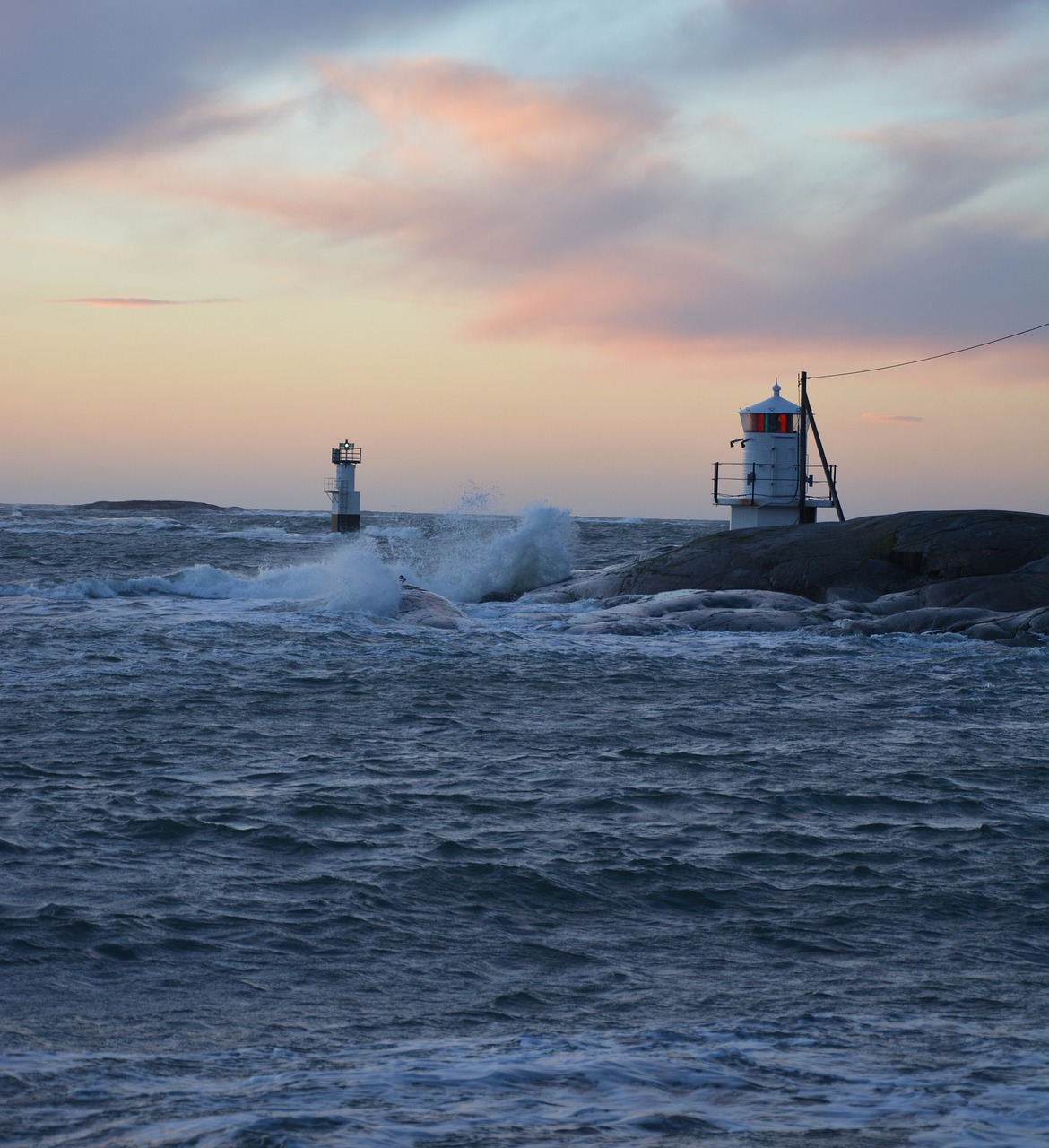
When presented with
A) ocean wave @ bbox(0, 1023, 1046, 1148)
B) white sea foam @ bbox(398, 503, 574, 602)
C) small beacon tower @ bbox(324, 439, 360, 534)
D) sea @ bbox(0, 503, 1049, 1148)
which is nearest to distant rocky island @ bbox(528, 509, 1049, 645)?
white sea foam @ bbox(398, 503, 574, 602)

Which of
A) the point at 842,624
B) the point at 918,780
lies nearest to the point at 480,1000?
the point at 918,780

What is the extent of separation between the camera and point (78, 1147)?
3582 mm

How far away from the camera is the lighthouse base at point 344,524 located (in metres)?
66.7

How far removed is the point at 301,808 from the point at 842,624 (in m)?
12.2

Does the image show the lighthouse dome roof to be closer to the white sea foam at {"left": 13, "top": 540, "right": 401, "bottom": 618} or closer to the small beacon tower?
the white sea foam at {"left": 13, "top": 540, "right": 401, "bottom": 618}

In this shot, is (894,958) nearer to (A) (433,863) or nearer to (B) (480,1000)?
(B) (480,1000)

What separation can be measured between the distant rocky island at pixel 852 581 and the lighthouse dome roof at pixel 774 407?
558 centimetres

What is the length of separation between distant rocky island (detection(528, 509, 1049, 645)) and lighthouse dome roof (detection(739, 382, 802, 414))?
18.3ft

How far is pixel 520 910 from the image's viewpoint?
6.26 metres

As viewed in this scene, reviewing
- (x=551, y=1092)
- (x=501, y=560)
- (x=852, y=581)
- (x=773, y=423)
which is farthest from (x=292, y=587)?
(x=551, y=1092)

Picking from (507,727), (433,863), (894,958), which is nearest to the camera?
(894,958)

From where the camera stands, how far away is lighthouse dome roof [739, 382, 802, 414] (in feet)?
92.3

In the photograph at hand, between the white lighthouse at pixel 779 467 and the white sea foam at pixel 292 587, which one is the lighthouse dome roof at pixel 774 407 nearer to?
the white lighthouse at pixel 779 467

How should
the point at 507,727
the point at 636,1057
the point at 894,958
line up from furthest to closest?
1. the point at 507,727
2. the point at 894,958
3. the point at 636,1057
